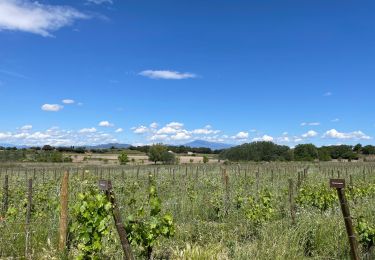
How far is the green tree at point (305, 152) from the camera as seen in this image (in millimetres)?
90562

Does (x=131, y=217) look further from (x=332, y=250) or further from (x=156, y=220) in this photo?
(x=332, y=250)

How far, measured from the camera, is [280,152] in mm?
97500

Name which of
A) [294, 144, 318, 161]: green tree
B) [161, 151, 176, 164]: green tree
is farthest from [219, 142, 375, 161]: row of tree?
[161, 151, 176, 164]: green tree

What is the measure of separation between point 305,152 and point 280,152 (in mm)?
5953

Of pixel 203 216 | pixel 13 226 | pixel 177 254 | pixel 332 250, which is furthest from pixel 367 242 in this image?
pixel 13 226

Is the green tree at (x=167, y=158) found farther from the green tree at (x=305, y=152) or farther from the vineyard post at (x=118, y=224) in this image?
the vineyard post at (x=118, y=224)

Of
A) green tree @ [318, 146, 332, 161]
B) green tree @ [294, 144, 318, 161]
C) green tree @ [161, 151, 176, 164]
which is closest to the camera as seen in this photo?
green tree @ [161, 151, 176, 164]

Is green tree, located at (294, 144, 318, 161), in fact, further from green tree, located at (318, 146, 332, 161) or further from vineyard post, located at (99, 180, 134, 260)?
vineyard post, located at (99, 180, 134, 260)

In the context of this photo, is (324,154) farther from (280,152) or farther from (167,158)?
(167,158)

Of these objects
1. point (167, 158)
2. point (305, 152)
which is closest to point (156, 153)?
point (167, 158)

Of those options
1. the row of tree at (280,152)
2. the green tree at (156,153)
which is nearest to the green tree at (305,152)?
the row of tree at (280,152)

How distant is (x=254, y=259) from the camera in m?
5.69

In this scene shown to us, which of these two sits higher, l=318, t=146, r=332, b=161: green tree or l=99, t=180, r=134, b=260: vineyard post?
l=318, t=146, r=332, b=161: green tree

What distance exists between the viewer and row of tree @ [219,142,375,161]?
306 feet
